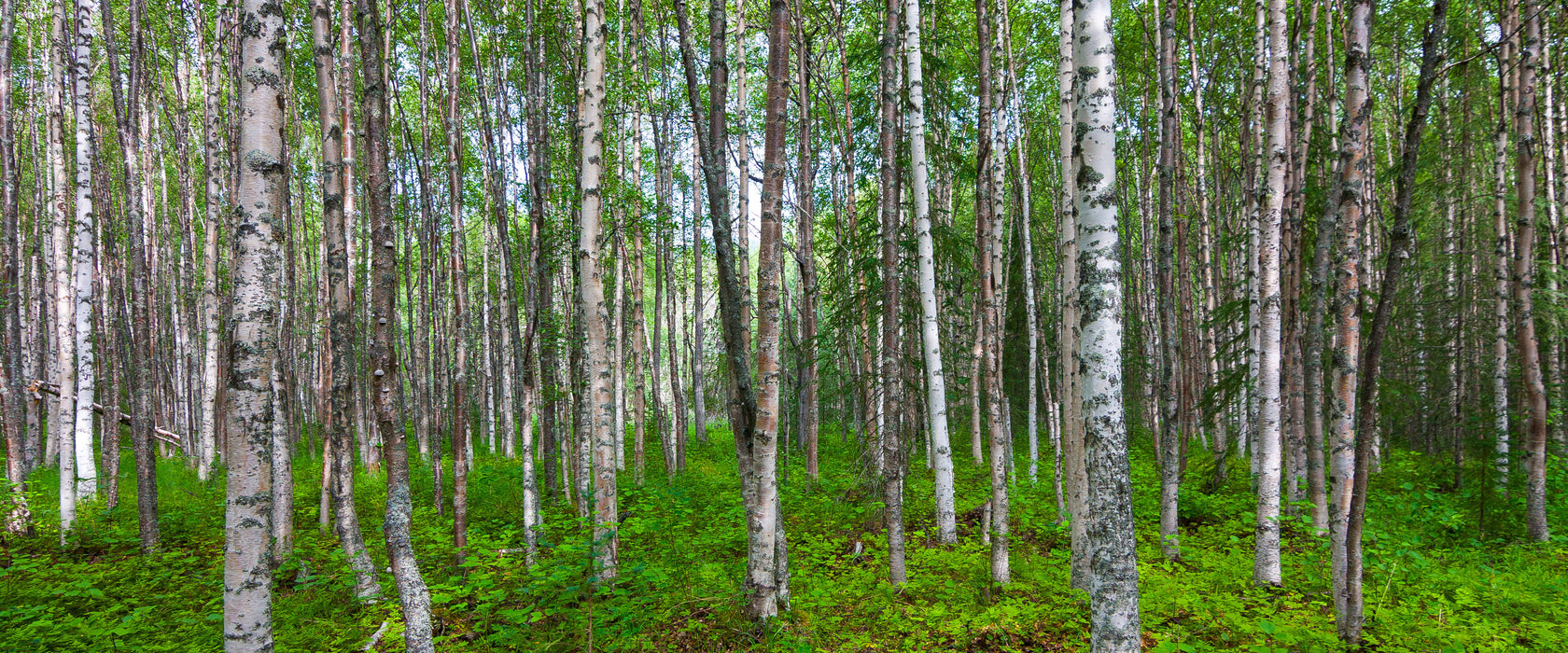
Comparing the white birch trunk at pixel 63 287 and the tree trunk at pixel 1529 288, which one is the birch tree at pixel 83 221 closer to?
the white birch trunk at pixel 63 287

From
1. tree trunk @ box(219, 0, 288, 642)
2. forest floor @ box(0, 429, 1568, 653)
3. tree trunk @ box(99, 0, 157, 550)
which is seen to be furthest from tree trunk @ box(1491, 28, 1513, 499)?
tree trunk @ box(99, 0, 157, 550)

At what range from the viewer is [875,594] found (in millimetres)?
5855

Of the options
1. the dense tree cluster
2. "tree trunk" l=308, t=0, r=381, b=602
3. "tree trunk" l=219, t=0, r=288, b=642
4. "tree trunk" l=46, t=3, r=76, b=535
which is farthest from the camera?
"tree trunk" l=46, t=3, r=76, b=535

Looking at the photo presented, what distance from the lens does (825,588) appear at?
19.6 ft

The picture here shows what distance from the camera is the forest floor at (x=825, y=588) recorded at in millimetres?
4805

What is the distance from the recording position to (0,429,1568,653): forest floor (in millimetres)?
4805

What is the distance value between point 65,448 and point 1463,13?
21.1 metres

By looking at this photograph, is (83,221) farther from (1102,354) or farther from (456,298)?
(1102,354)

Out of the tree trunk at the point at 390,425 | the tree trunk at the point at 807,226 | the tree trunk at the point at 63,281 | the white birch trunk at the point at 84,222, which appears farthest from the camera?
the tree trunk at the point at 807,226

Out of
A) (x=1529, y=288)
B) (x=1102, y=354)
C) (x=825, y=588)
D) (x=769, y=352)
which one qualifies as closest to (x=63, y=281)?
(x=769, y=352)

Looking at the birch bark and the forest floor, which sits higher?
the birch bark

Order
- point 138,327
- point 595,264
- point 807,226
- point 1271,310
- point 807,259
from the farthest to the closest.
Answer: point 807,259, point 807,226, point 138,327, point 595,264, point 1271,310

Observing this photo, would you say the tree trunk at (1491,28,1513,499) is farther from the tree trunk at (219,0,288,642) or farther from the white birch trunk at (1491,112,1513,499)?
the tree trunk at (219,0,288,642)

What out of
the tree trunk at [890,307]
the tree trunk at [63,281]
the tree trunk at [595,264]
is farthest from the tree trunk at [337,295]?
the tree trunk at [890,307]
